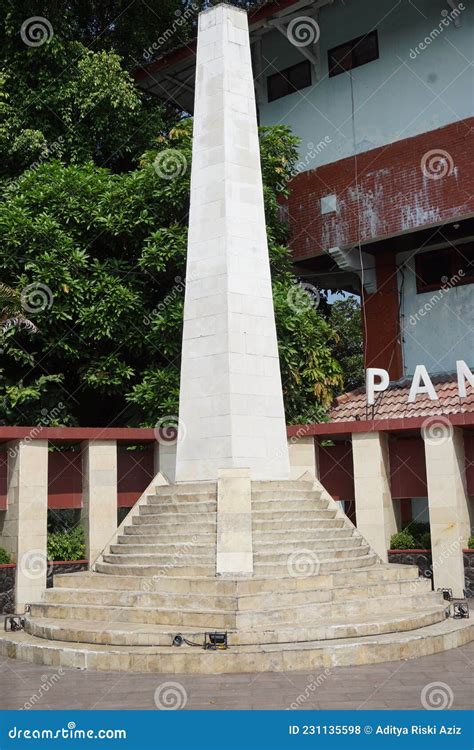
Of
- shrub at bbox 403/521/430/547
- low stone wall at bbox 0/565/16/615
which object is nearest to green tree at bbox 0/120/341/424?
shrub at bbox 403/521/430/547

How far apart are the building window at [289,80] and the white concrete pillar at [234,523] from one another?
16069 mm

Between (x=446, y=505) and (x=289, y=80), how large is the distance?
581 inches

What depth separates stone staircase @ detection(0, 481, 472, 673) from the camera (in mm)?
10234

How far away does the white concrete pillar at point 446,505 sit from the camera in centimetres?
1688

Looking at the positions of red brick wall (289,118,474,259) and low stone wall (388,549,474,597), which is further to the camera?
red brick wall (289,118,474,259)

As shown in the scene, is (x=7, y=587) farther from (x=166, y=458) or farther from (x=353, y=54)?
(x=353, y=54)

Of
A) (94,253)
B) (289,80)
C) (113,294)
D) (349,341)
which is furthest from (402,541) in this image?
(349,341)

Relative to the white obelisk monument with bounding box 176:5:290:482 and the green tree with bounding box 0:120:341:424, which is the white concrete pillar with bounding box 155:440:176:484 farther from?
the white obelisk monument with bounding box 176:5:290:482

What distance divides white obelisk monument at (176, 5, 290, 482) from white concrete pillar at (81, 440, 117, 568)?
11.0 feet

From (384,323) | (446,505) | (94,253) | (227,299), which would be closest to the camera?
(227,299)

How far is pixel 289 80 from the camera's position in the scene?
84.8ft

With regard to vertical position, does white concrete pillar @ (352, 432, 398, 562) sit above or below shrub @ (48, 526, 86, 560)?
above

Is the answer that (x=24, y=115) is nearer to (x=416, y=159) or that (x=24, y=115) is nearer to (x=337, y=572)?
(x=416, y=159)

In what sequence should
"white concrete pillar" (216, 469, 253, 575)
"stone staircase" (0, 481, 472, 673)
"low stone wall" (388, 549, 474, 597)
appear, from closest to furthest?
"stone staircase" (0, 481, 472, 673)
"white concrete pillar" (216, 469, 253, 575)
"low stone wall" (388, 549, 474, 597)
